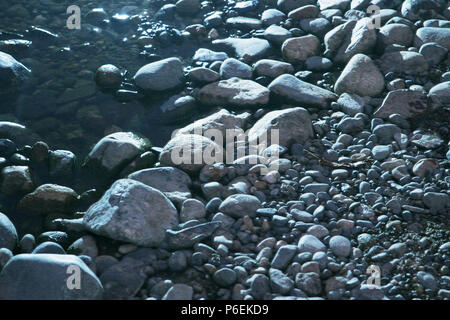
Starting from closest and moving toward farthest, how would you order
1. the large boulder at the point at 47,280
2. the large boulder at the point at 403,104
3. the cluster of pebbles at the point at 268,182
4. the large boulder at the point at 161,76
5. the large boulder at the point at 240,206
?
the large boulder at the point at 47,280, the cluster of pebbles at the point at 268,182, the large boulder at the point at 240,206, the large boulder at the point at 403,104, the large boulder at the point at 161,76

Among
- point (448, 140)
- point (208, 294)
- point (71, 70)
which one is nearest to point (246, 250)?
point (208, 294)

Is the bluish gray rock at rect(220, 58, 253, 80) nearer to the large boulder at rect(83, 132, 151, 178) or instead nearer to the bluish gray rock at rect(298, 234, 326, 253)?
the large boulder at rect(83, 132, 151, 178)

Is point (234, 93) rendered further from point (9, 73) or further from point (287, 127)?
point (9, 73)

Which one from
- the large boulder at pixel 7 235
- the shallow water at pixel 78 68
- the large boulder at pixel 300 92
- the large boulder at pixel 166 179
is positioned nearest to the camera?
the large boulder at pixel 7 235

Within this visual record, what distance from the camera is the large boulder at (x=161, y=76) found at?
4.39 meters

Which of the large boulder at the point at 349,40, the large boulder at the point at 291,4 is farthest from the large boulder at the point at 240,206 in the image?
the large boulder at the point at 291,4

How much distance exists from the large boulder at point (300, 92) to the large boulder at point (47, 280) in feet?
7.05

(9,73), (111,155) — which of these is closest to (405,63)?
(111,155)

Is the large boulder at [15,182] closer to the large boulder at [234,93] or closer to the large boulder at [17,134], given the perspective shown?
the large boulder at [17,134]

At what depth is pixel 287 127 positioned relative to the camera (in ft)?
11.9

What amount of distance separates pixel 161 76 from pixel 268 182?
160 cm

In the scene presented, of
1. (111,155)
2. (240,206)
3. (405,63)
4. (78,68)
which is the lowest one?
(240,206)

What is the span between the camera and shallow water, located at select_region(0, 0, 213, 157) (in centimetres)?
411
